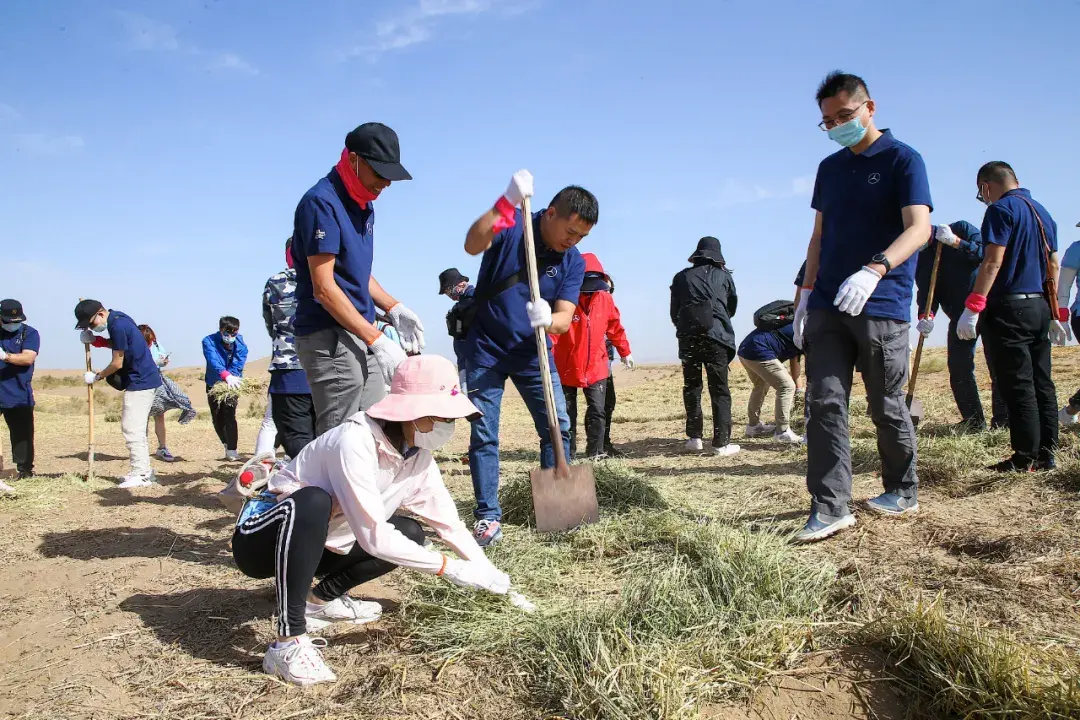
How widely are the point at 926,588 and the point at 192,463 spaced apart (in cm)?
801

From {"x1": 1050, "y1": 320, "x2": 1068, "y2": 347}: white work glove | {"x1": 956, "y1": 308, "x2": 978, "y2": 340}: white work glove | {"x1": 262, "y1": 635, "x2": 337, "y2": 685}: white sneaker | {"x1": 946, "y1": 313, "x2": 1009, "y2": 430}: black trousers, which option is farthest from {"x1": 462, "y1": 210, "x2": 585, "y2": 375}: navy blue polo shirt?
{"x1": 1050, "y1": 320, "x2": 1068, "y2": 347}: white work glove

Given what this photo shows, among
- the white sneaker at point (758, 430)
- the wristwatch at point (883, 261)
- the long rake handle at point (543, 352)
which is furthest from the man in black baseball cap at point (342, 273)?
the white sneaker at point (758, 430)

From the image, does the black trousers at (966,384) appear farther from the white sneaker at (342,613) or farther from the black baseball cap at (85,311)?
the black baseball cap at (85,311)

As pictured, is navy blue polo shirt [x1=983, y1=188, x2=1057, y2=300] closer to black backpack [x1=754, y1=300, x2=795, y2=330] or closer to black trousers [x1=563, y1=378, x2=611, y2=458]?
black backpack [x1=754, y1=300, x2=795, y2=330]

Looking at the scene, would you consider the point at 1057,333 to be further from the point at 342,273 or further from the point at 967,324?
the point at 342,273

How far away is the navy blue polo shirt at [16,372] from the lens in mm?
7426

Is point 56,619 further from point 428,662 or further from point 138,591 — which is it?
point 428,662

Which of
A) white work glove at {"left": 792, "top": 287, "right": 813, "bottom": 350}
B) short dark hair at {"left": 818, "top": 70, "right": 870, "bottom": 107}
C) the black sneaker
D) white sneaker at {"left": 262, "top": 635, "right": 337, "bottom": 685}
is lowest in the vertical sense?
white sneaker at {"left": 262, "top": 635, "right": 337, "bottom": 685}

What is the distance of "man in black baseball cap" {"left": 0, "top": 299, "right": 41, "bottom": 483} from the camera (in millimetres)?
7445

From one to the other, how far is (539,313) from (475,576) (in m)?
1.70

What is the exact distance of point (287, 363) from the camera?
213 inches

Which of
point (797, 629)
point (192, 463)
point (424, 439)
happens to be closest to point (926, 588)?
point (797, 629)

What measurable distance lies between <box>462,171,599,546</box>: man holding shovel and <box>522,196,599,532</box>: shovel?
116mm

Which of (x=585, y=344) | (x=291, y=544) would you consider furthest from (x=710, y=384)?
(x=291, y=544)
